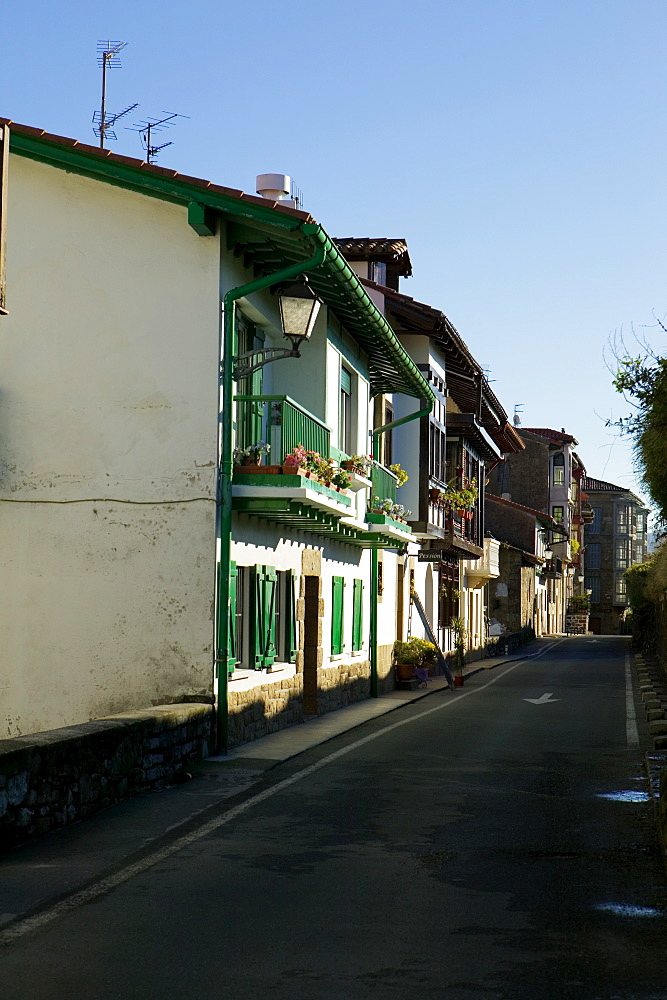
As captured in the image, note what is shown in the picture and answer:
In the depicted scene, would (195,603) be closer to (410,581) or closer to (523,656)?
(410,581)

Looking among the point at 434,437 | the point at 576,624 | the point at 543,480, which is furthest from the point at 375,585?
the point at 576,624

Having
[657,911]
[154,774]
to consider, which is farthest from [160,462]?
[657,911]

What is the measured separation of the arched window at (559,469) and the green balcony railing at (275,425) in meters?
61.5

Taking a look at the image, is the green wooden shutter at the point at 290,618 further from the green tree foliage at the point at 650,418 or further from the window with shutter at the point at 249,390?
the green tree foliage at the point at 650,418

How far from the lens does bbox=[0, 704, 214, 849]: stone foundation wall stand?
8656 millimetres

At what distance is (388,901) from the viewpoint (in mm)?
7191

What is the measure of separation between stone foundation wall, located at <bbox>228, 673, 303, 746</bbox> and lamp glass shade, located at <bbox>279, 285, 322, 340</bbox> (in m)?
4.47


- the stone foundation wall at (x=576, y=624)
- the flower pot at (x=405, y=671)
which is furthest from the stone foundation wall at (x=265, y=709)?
the stone foundation wall at (x=576, y=624)

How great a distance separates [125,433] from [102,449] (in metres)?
0.35

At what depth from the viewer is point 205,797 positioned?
444 inches

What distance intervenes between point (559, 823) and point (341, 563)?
12.7 metres

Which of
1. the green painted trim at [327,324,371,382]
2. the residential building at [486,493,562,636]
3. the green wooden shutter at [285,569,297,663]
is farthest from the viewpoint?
the residential building at [486,493,562,636]

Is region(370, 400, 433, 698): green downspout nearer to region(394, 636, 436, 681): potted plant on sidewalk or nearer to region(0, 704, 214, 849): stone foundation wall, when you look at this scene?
region(394, 636, 436, 681): potted plant on sidewalk

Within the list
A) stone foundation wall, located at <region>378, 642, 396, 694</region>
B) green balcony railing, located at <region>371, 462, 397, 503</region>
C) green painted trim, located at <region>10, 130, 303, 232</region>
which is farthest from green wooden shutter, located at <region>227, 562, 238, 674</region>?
stone foundation wall, located at <region>378, 642, 396, 694</region>
